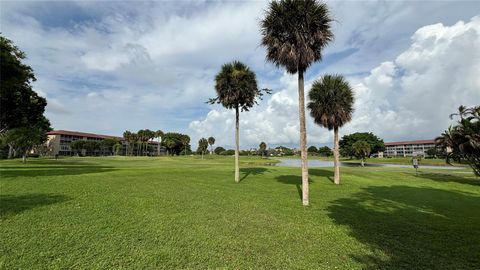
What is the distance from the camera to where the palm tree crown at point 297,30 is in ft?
44.3

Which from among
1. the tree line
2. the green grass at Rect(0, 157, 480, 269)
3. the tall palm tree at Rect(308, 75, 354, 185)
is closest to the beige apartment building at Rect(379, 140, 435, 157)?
the tall palm tree at Rect(308, 75, 354, 185)

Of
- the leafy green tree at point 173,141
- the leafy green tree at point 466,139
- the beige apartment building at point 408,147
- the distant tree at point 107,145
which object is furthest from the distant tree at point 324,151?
the leafy green tree at point 466,139

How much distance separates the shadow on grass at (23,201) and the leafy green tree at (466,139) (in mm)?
33035

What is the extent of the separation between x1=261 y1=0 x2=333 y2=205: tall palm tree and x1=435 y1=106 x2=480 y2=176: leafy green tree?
830 inches

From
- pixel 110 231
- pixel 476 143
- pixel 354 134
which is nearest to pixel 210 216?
pixel 110 231

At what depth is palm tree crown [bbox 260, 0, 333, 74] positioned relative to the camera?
13.5 metres

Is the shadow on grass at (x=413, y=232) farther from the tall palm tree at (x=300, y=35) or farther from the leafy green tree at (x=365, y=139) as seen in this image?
the leafy green tree at (x=365, y=139)

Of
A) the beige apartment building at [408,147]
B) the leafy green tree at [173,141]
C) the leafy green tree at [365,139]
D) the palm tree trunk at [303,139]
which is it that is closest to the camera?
the palm tree trunk at [303,139]

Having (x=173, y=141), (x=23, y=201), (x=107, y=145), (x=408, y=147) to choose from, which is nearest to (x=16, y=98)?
(x=23, y=201)

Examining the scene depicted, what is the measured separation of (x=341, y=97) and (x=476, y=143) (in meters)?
13.9

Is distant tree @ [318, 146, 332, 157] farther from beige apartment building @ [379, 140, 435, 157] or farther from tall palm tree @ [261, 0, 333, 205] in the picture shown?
tall palm tree @ [261, 0, 333, 205]

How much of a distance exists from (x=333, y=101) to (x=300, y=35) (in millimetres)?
10899

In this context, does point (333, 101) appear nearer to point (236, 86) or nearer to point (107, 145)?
point (236, 86)

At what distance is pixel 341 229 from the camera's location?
871 centimetres
